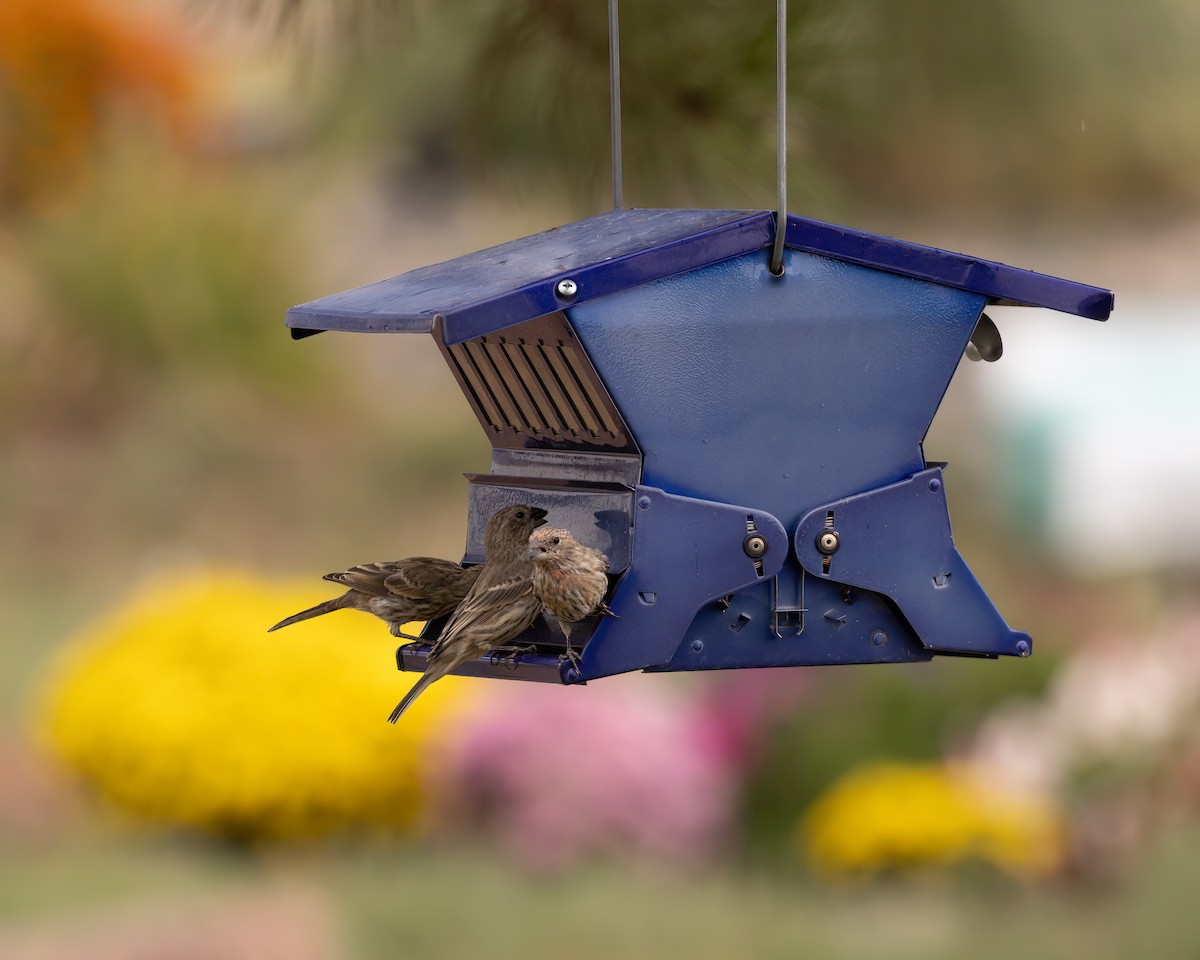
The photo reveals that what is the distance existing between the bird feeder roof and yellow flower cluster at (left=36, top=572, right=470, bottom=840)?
4.82 metres

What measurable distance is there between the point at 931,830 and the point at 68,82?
1403 centimetres

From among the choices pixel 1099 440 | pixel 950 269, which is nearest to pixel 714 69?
pixel 950 269

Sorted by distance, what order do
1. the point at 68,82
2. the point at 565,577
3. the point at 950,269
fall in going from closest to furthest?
the point at 565,577 < the point at 950,269 < the point at 68,82

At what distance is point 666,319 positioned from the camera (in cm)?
261

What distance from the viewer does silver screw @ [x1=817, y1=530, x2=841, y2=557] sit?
2.66 meters

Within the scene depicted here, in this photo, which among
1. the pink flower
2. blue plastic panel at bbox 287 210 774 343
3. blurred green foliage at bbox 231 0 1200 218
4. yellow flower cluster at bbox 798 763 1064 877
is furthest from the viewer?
the pink flower

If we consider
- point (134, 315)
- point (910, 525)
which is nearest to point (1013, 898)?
point (910, 525)

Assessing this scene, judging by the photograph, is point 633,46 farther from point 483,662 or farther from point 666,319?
point 483,662

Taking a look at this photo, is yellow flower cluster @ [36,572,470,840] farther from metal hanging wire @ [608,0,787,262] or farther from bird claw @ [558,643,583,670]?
bird claw @ [558,643,583,670]

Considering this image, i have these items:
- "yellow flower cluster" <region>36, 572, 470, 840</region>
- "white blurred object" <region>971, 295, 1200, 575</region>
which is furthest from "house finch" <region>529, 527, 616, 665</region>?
"white blurred object" <region>971, 295, 1200, 575</region>

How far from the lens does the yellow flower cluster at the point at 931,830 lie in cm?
717

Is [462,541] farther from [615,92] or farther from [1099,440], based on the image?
[615,92]

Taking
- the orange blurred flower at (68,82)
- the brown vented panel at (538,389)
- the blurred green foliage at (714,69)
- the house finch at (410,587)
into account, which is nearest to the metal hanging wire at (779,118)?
the brown vented panel at (538,389)

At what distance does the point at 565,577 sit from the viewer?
2477mm
